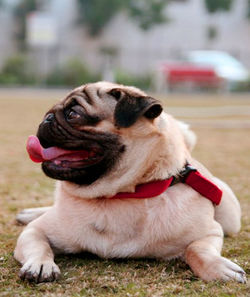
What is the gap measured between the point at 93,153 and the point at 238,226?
1.21 m

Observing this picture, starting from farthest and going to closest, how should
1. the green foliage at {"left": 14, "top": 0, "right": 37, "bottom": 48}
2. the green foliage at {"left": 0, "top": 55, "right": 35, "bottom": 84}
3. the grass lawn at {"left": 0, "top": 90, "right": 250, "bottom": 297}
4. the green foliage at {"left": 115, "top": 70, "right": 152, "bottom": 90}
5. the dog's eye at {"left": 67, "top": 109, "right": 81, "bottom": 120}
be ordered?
the green foliage at {"left": 14, "top": 0, "right": 37, "bottom": 48} < the green foliage at {"left": 0, "top": 55, "right": 35, "bottom": 84} < the green foliage at {"left": 115, "top": 70, "right": 152, "bottom": 90} < the dog's eye at {"left": 67, "top": 109, "right": 81, "bottom": 120} < the grass lawn at {"left": 0, "top": 90, "right": 250, "bottom": 297}

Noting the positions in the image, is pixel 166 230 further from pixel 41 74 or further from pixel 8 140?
pixel 41 74

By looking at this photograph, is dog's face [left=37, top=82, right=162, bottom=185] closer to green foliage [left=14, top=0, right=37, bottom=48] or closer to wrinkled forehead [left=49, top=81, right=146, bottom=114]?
wrinkled forehead [left=49, top=81, right=146, bottom=114]

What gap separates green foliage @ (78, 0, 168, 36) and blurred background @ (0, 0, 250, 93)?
7cm

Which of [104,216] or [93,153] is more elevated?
[93,153]

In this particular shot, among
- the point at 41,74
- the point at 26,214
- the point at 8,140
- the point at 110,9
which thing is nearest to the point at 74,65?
the point at 41,74

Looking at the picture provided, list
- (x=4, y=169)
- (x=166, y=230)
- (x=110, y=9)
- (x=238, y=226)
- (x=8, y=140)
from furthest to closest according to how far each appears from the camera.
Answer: (x=110, y=9) → (x=8, y=140) → (x=4, y=169) → (x=238, y=226) → (x=166, y=230)

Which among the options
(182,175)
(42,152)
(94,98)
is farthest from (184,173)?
(42,152)

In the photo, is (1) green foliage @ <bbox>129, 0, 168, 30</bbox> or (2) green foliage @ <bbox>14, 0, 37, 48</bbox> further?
(1) green foliage @ <bbox>129, 0, 168, 30</bbox>

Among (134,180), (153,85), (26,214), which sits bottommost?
(153,85)

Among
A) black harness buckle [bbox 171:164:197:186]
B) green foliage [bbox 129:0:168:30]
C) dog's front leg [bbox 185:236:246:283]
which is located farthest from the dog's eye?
green foliage [bbox 129:0:168:30]

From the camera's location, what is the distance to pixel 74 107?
2.89 m

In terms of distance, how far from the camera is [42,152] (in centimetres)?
291

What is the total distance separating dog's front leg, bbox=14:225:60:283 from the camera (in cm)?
249
